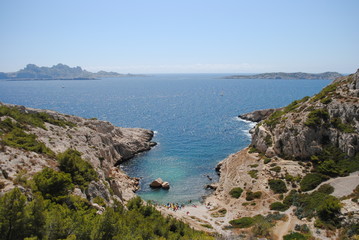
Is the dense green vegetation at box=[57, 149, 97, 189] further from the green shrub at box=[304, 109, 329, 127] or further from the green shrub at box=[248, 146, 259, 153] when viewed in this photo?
the green shrub at box=[304, 109, 329, 127]

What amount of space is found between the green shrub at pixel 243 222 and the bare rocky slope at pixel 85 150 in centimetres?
1988

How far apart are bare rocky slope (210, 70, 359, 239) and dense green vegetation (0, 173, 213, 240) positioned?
21.4 m

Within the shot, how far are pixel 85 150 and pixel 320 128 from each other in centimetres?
5437

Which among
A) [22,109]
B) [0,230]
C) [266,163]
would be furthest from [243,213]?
[22,109]

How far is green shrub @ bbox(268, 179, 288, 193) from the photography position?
161 feet

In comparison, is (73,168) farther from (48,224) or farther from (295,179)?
(295,179)

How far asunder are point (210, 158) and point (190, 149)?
10028mm

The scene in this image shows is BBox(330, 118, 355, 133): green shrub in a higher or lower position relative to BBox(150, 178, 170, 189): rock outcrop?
higher

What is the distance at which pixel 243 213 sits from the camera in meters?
45.6

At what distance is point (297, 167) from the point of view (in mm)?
54031

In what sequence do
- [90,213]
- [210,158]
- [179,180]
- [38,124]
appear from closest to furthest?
[90,213], [38,124], [179,180], [210,158]

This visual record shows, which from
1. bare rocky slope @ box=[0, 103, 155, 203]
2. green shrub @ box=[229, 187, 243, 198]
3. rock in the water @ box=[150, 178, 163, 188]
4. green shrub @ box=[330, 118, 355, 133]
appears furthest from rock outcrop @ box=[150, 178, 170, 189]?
green shrub @ box=[330, 118, 355, 133]

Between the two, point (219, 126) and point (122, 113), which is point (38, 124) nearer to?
point (219, 126)

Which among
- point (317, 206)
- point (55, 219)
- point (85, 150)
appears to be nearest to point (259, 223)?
point (317, 206)
